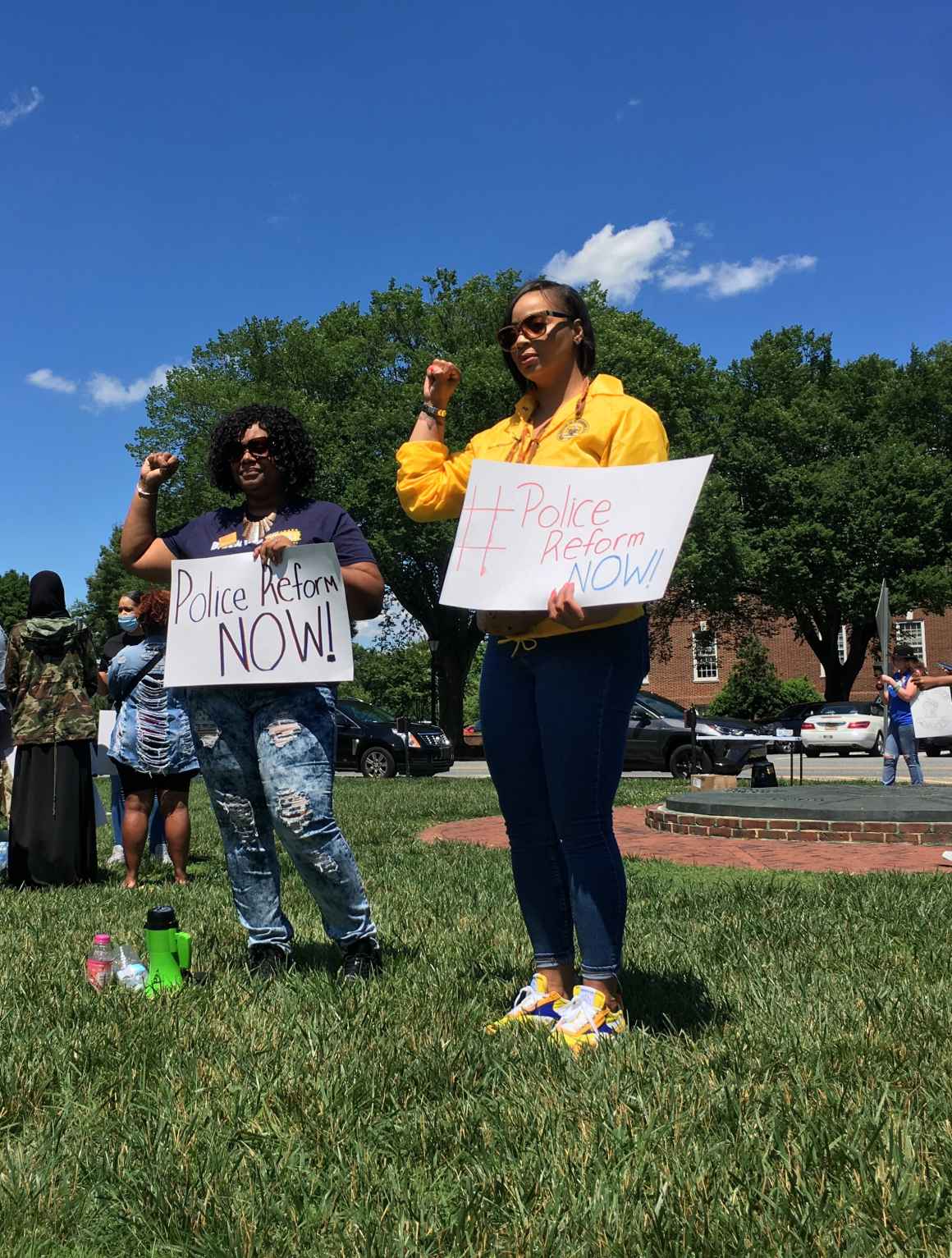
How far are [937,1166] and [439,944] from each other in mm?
2401

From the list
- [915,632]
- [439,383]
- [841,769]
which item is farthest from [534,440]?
[915,632]

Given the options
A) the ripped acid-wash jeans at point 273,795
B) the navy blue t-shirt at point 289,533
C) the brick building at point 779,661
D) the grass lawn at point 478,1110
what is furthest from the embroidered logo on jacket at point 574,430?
the brick building at point 779,661

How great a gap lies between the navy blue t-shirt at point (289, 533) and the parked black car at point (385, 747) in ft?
56.7

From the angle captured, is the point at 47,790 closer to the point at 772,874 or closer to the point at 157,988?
the point at 157,988

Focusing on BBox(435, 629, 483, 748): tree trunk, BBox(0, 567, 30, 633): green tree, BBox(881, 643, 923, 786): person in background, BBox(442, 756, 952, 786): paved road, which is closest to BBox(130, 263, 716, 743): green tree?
BBox(435, 629, 483, 748): tree trunk

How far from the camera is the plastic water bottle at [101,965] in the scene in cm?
359

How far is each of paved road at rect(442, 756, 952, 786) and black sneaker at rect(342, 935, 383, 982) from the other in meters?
15.5

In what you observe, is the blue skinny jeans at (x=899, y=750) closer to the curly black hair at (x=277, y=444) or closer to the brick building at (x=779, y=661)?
the curly black hair at (x=277, y=444)

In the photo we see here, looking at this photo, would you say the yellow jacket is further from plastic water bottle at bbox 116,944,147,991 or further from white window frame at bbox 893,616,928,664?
white window frame at bbox 893,616,928,664

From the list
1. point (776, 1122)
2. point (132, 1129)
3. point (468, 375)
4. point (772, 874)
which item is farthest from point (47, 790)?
point (468, 375)

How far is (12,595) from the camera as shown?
65875 mm

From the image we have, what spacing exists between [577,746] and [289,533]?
136cm

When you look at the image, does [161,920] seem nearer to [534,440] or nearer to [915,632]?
[534,440]

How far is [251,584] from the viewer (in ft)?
11.9
